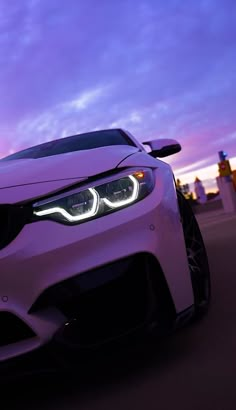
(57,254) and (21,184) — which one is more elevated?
(21,184)

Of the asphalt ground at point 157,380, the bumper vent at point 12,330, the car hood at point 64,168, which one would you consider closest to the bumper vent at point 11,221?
the car hood at point 64,168

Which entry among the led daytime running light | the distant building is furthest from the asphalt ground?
the distant building

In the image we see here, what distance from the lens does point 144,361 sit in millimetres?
2449

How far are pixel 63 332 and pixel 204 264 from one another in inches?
44.8

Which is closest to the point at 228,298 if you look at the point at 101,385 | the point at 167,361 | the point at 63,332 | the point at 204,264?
the point at 204,264

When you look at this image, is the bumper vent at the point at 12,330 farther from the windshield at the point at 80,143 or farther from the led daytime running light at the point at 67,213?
the windshield at the point at 80,143

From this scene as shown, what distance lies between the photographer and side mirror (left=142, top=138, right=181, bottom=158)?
13.0 feet

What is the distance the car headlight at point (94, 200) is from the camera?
7.06ft

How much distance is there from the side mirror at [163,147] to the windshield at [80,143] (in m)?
0.30

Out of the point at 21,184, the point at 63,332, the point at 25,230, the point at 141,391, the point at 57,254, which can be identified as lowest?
the point at 141,391

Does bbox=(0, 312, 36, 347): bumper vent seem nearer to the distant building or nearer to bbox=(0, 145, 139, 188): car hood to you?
bbox=(0, 145, 139, 188): car hood

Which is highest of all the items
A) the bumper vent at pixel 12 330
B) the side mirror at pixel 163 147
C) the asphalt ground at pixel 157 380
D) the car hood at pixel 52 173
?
the side mirror at pixel 163 147

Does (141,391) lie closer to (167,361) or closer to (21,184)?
(167,361)

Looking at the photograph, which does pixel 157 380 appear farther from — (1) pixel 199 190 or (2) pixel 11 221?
(1) pixel 199 190
